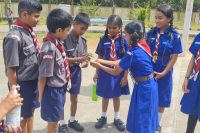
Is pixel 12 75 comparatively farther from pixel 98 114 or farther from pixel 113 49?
pixel 98 114

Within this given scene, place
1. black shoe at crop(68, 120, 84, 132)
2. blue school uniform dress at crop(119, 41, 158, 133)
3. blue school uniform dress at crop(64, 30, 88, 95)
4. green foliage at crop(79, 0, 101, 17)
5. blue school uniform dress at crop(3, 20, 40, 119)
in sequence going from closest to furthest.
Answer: blue school uniform dress at crop(3, 20, 40, 119)
blue school uniform dress at crop(119, 41, 158, 133)
blue school uniform dress at crop(64, 30, 88, 95)
black shoe at crop(68, 120, 84, 132)
green foliage at crop(79, 0, 101, 17)

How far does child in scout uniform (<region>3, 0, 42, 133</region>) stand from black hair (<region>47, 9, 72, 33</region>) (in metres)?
0.16

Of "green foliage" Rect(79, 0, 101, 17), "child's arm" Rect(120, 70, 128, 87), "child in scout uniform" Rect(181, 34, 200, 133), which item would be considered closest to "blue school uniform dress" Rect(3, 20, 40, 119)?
"child's arm" Rect(120, 70, 128, 87)

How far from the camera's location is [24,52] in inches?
140

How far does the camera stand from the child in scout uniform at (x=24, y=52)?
346 cm

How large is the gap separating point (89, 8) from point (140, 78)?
27275mm

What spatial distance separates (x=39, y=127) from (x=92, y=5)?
27.7 meters

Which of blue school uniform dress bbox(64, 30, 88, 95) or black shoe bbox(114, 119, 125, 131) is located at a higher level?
blue school uniform dress bbox(64, 30, 88, 95)

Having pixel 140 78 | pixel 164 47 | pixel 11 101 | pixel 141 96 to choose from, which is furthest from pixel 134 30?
pixel 11 101

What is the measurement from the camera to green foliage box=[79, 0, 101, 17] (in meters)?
30.4

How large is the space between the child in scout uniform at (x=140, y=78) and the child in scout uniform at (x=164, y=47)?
2.35 ft

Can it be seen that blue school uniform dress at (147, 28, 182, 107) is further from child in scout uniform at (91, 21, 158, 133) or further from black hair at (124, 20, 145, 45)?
black hair at (124, 20, 145, 45)

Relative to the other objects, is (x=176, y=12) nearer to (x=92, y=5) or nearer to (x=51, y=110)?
(x=92, y=5)

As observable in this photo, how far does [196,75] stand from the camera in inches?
165
